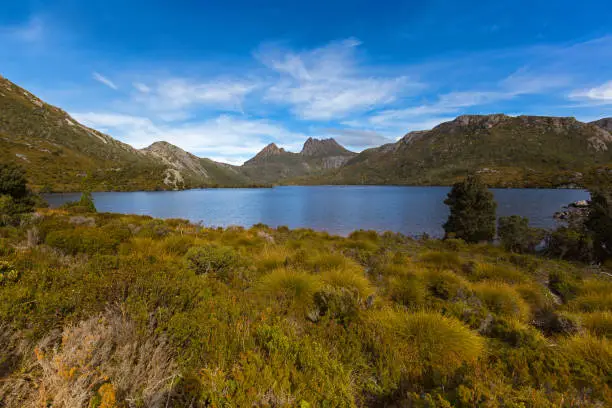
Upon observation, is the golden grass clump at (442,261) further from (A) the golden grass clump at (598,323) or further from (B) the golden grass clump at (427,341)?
(B) the golden grass clump at (427,341)

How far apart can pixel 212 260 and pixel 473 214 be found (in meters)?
24.0

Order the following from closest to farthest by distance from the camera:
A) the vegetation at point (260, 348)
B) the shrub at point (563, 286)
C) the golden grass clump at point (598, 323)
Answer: the vegetation at point (260, 348) → the golden grass clump at point (598, 323) → the shrub at point (563, 286)

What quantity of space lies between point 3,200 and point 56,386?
19305 mm

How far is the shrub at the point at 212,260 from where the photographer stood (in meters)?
7.17

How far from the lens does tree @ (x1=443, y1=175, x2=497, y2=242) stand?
73.7 ft

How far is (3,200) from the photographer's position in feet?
46.1

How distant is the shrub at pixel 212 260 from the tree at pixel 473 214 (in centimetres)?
2148

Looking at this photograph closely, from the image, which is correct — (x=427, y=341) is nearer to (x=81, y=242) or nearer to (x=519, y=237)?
(x=81, y=242)

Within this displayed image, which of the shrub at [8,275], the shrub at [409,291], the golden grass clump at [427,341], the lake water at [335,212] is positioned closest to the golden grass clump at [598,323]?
the golden grass clump at [427,341]

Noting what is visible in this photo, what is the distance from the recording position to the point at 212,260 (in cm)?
739

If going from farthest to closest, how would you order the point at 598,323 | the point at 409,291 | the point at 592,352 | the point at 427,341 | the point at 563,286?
1. the point at 563,286
2. the point at 409,291
3. the point at 598,323
4. the point at 427,341
5. the point at 592,352

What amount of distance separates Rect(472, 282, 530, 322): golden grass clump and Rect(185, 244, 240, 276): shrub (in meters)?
7.55

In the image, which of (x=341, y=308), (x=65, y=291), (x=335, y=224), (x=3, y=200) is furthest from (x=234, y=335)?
(x=335, y=224)

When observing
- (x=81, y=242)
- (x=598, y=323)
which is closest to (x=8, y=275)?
(x=81, y=242)
